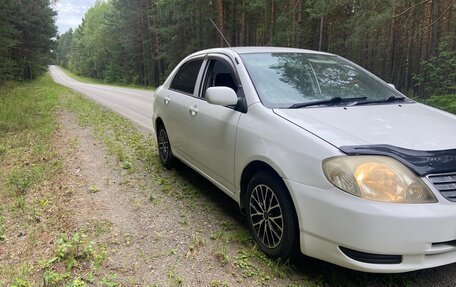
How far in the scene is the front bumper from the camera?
7.84 ft

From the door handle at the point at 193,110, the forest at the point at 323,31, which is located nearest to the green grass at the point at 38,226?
the door handle at the point at 193,110

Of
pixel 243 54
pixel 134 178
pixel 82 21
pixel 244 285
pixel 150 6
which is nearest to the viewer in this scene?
pixel 244 285

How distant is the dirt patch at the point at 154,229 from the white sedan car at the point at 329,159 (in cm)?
42

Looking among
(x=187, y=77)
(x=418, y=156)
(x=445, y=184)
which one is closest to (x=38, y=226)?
(x=187, y=77)

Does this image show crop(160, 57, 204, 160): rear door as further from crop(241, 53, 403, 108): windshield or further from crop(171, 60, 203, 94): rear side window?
crop(241, 53, 403, 108): windshield

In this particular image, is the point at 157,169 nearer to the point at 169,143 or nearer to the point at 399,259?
the point at 169,143

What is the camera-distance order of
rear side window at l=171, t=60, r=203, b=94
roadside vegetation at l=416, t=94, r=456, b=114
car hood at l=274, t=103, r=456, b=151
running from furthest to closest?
roadside vegetation at l=416, t=94, r=456, b=114 < rear side window at l=171, t=60, r=203, b=94 < car hood at l=274, t=103, r=456, b=151

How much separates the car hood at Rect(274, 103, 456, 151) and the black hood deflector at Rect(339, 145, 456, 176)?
55mm

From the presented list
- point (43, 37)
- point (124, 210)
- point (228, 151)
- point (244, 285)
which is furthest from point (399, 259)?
point (43, 37)

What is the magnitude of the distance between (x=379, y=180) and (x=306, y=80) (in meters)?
1.67

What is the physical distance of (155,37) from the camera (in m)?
45.7

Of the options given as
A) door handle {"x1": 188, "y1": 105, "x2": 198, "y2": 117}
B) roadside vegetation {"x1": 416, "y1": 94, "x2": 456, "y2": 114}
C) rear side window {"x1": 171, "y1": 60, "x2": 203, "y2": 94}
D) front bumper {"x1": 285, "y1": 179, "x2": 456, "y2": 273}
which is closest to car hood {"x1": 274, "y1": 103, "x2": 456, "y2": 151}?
front bumper {"x1": 285, "y1": 179, "x2": 456, "y2": 273}

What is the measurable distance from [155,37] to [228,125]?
147ft

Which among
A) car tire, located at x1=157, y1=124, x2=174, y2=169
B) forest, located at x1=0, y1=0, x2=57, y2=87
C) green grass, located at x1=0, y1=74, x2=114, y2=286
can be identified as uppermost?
forest, located at x1=0, y1=0, x2=57, y2=87
